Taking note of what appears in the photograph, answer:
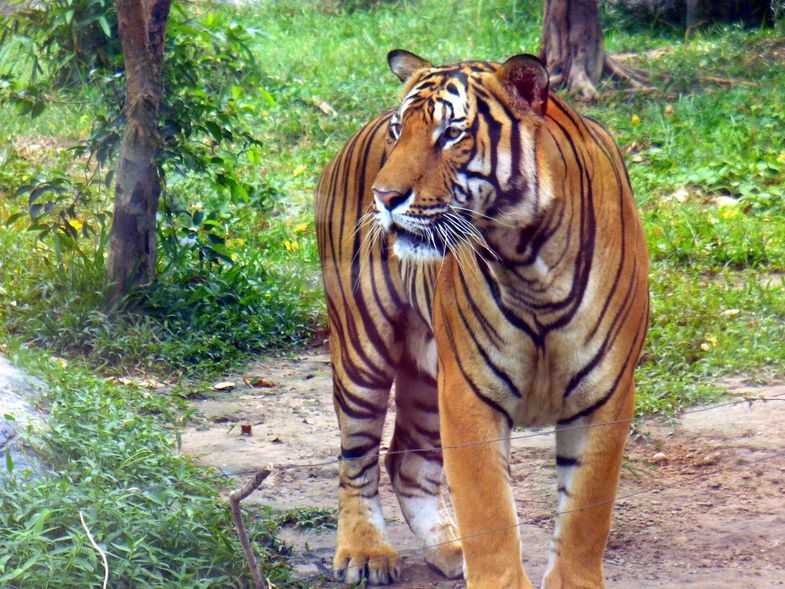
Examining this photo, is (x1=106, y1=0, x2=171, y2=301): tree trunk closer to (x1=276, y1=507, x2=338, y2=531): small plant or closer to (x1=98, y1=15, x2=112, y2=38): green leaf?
(x1=98, y1=15, x2=112, y2=38): green leaf

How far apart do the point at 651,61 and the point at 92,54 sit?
5.03 metres

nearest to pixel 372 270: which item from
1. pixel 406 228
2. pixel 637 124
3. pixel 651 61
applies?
pixel 406 228

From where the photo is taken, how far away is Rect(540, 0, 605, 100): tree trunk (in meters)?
8.30

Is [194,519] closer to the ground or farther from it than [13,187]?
closer to the ground

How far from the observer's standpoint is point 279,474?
4219mm

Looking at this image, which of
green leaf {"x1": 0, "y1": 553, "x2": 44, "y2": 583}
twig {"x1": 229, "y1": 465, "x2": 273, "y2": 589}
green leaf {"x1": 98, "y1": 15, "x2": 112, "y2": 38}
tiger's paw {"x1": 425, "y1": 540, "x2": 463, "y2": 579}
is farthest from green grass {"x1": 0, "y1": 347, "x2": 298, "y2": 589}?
green leaf {"x1": 98, "y1": 15, "x2": 112, "y2": 38}

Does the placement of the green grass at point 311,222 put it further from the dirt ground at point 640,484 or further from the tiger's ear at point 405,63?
the tiger's ear at point 405,63

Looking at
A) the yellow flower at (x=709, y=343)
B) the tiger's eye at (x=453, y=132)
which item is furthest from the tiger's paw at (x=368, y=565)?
the yellow flower at (x=709, y=343)

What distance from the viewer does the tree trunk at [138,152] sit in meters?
5.09

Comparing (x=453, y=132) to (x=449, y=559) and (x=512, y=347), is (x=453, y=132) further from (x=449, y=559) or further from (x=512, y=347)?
(x=449, y=559)

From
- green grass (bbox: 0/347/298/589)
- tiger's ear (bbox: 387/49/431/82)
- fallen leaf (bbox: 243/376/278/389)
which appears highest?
tiger's ear (bbox: 387/49/431/82)

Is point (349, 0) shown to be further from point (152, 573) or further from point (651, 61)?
point (152, 573)

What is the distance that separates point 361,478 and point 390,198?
4.10 ft

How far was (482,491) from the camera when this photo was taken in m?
2.92
